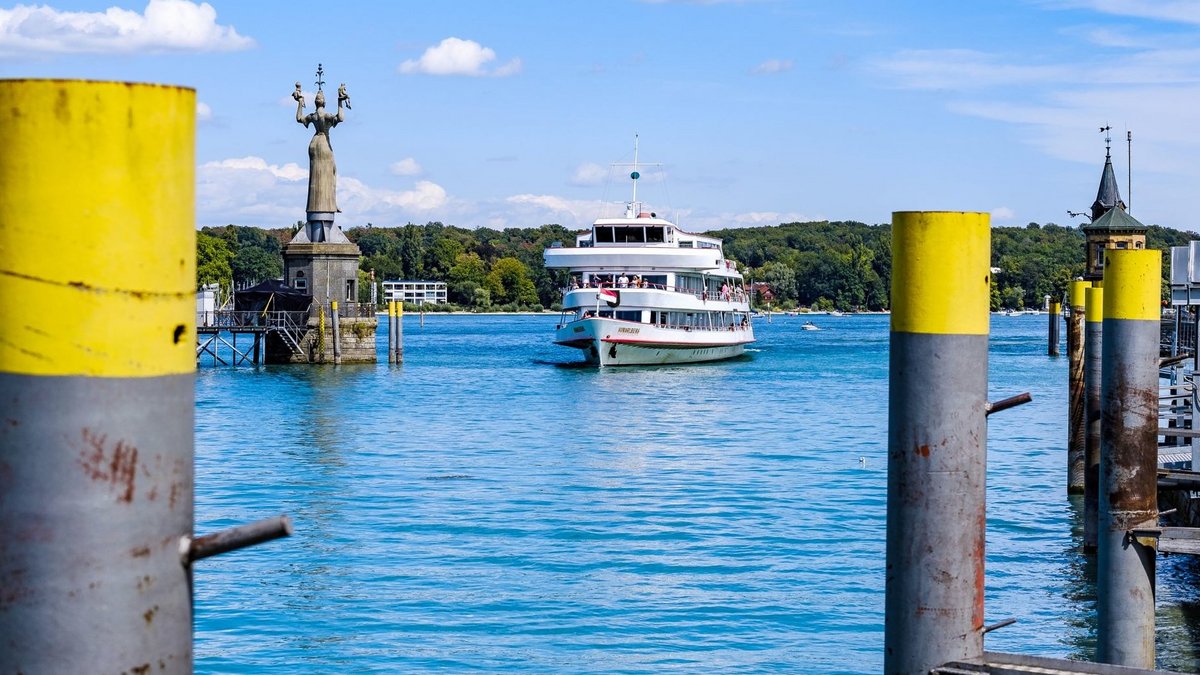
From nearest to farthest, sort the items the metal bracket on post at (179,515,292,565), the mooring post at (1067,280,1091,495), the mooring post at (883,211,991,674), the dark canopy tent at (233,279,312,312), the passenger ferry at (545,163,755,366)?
the metal bracket on post at (179,515,292,565)
the mooring post at (883,211,991,674)
the mooring post at (1067,280,1091,495)
the passenger ferry at (545,163,755,366)
the dark canopy tent at (233,279,312,312)

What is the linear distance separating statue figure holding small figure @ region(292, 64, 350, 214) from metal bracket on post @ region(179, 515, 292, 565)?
225ft

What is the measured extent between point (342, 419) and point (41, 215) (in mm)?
44016

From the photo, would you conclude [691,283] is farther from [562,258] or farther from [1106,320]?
[1106,320]

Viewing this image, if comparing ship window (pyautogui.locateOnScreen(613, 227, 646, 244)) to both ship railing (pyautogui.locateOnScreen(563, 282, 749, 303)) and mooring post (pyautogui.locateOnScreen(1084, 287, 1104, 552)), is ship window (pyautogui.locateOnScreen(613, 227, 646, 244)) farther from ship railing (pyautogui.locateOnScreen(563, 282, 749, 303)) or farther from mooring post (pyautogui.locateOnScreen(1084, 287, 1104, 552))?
mooring post (pyautogui.locateOnScreen(1084, 287, 1104, 552))

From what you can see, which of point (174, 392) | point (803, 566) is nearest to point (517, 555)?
point (803, 566)

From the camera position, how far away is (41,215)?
2680 mm

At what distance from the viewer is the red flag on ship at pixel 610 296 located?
6550cm

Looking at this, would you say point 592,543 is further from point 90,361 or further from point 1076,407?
point 90,361

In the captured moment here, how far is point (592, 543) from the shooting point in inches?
901

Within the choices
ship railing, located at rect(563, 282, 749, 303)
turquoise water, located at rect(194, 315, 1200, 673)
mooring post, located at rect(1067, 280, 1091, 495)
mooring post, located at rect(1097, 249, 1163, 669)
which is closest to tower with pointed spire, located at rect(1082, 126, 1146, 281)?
ship railing, located at rect(563, 282, 749, 303)

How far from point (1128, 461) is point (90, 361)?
31.7 ft

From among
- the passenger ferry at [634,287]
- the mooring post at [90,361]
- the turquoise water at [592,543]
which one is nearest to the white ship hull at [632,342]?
the passenger ferry at [634,287]

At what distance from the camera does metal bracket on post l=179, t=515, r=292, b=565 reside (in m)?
2.96

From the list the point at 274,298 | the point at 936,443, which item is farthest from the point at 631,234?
the point at 936,443
